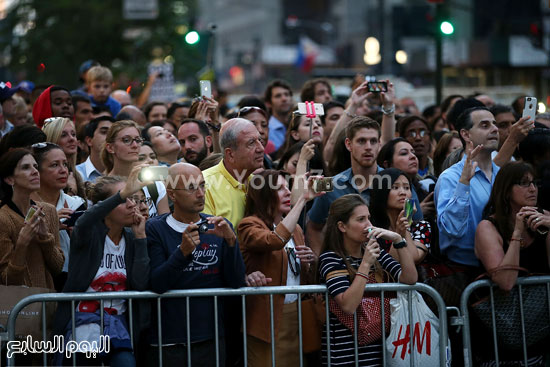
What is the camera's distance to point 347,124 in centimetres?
815

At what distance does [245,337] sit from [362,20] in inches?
2721

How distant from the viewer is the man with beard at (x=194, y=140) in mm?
8484

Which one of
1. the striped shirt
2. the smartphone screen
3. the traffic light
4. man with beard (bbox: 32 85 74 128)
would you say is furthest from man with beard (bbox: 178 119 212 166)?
the traffic light

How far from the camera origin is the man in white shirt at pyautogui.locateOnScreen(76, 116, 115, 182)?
817 cm

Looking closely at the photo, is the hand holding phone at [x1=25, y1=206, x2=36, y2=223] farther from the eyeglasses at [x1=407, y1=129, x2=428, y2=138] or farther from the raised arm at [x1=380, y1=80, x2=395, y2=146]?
the eyeglasses at [x1=407, y1=129, x2=428, y2=138]

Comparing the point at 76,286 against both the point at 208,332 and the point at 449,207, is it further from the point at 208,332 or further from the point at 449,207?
the point at 449,207

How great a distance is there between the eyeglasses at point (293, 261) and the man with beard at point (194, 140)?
6.74ft

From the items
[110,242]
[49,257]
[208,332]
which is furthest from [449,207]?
[49,257]

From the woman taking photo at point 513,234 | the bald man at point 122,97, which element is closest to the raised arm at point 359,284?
the woman taking photo at point 513,234

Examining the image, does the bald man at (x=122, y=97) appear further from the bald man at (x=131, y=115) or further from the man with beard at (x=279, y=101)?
the man with beard at (x=279, y=101)

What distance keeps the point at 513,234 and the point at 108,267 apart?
2.97 m

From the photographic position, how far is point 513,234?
6582 millimetres

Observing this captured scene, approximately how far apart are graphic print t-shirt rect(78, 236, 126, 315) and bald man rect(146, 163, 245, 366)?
0.75 feet

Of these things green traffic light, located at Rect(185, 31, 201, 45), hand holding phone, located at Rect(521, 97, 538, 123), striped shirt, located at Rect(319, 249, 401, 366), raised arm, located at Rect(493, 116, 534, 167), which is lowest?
striped shirt, located at Rect(319, 249, 401, 366)
